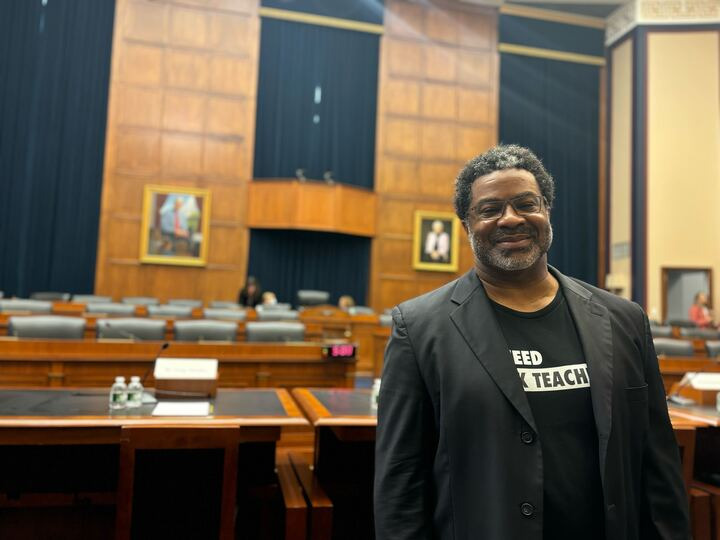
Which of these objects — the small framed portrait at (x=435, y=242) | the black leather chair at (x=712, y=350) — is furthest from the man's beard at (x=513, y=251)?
the small framed portrait at (x=435, y=242)

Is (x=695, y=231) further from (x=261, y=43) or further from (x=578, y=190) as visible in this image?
(x=261, y=43)

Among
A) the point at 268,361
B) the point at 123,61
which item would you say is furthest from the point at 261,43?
the point at 268,361

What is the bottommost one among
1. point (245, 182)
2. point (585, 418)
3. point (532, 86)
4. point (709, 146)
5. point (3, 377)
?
point (3, 377)

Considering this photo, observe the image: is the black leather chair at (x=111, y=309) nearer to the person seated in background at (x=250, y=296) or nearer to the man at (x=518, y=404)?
the person seated in background at (x=250, y=296)

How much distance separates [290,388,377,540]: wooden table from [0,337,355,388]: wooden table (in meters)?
1.12

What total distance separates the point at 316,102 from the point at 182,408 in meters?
9.26

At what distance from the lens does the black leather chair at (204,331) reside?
12.8 feet

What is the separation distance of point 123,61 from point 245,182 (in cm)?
284

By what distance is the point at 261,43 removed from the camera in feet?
33.3

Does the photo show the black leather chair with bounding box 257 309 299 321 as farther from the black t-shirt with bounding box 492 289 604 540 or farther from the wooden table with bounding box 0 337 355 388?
the black t-shirt with bounding box 492 289 604 540

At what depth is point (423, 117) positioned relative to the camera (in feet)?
35.1

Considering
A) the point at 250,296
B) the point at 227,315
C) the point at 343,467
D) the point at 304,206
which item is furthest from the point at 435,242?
the point at 343,467

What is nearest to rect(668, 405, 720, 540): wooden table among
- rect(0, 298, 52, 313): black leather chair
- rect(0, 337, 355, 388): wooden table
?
rect(0, 337, 355, 388): wooden table

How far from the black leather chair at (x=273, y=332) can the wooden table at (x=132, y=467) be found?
70.1 inches
